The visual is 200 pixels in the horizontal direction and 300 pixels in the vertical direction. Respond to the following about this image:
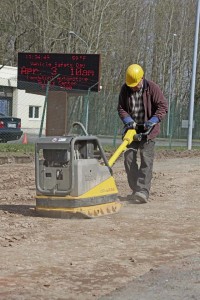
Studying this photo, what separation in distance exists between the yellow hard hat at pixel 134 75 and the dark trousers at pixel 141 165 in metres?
0.88

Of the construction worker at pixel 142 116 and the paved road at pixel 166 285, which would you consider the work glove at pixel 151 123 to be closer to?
the construction worker at pixel 142 116

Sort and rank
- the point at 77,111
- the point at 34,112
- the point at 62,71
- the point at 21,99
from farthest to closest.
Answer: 1. the point at 21,99
2. the point at 34,112
3. the point at 77,111
4. the point at 62,71

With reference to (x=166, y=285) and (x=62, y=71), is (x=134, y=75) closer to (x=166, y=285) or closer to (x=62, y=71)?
(x=166, y=285)

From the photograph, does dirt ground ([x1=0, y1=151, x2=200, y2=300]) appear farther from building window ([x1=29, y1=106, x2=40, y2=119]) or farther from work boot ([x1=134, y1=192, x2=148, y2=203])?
building window ([x1=29, y1=106, x2=40, y2=119])

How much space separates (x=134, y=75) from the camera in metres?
9.13

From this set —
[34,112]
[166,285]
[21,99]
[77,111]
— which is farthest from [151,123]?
[21,99]

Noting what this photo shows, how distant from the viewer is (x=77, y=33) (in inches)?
1944

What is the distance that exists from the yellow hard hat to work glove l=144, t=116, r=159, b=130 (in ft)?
1.79

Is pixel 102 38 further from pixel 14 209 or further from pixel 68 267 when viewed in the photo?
pixel 68 267

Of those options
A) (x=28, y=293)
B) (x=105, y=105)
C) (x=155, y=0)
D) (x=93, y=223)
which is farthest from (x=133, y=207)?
(x=155, y=0)

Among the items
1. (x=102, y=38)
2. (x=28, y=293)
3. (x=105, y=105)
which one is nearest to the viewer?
(x=28, y=293)

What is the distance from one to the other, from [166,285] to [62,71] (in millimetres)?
21067

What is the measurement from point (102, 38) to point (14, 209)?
1604 inches

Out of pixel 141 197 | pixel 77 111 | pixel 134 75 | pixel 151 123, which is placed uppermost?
pixel 134 75
